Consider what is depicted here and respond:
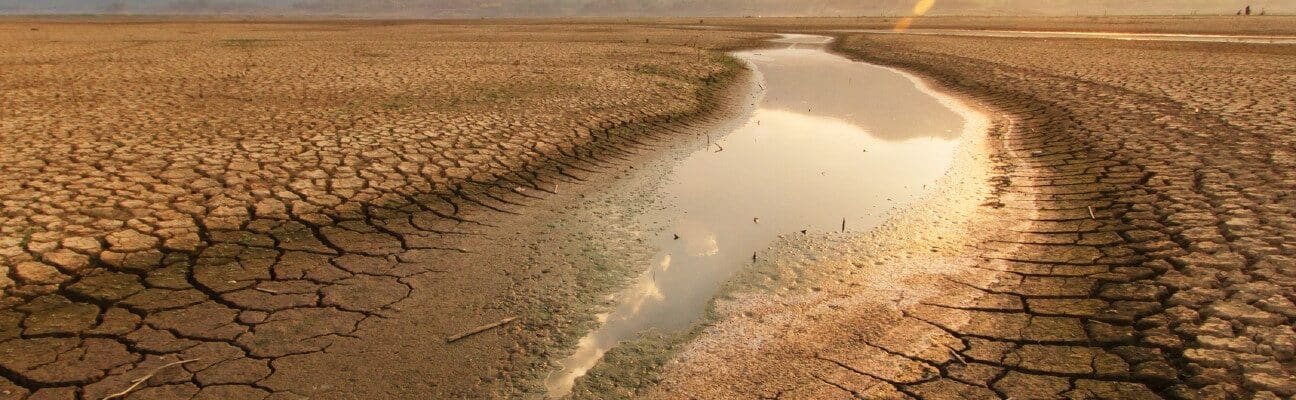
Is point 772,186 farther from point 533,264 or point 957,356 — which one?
point 957,356

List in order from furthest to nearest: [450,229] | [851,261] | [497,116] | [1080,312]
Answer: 1. [497,116]
2. [450,229]
3. [851,261]
4. [1080,312]

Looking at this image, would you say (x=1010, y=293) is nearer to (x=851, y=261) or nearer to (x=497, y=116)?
(x=851, y=261)

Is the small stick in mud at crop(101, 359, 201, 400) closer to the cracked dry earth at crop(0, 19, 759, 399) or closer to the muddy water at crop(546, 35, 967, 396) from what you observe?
the cracked dry earth at crop(0, 19, 759, 399)

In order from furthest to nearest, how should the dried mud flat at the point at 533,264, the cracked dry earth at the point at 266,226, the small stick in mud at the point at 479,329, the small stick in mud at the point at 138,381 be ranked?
the small stick in mud at the point at 479,329, the cracked dry earth at the point at 266,226, the dried mud flat at the point at 533,264, the small stick in mud at the point at 138,381

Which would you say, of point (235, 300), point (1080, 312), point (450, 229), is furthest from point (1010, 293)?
point (235, 300)

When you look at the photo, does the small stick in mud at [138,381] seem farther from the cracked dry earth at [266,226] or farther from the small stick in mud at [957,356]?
the small stick in mud at [957,356]

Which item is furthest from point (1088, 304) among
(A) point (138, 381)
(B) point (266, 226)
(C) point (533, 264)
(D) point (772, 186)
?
(B) point (266, 226)

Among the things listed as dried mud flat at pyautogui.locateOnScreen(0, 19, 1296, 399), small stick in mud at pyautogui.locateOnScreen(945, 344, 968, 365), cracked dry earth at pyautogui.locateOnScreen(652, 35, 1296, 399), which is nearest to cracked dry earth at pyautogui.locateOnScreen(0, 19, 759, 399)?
dried mud flat at pyautogui.locateOnScreen(0, 19, 1296, 399)

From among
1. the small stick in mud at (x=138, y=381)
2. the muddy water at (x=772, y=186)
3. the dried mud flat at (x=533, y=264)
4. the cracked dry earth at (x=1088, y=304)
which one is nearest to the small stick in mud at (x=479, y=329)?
the dried mud flat at (x=533, y=264)
